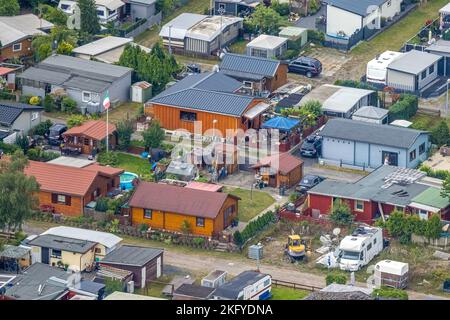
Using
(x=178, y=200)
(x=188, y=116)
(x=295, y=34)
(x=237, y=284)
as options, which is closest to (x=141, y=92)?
(x=188, y=116)

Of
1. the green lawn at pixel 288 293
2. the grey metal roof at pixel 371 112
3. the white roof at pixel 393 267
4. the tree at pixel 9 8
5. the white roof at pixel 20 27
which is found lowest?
the green lawn at pixel 288 293

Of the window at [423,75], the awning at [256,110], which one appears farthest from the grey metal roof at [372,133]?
the window at [423,75]

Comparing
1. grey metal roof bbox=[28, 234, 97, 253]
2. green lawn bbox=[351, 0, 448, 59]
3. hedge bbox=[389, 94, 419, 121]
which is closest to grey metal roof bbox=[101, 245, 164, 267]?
grey metal roof bbox=[28, 234, 97, 253]

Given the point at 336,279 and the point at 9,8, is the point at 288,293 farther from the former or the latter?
the point at 9,8

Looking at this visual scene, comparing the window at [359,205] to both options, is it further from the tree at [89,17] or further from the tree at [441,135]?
the tree at [89,17]

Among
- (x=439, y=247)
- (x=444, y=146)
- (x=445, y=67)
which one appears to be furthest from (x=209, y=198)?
(x=445, y=67)

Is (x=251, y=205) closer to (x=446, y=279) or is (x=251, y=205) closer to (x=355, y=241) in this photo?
(x=355, y=241)
